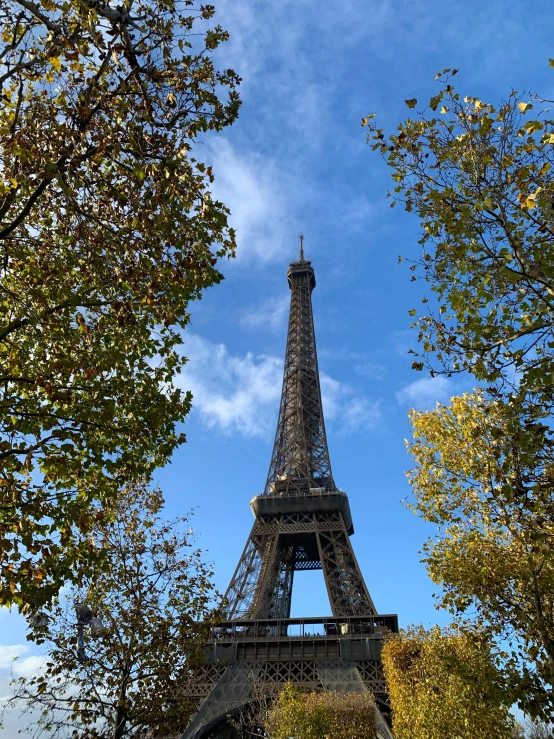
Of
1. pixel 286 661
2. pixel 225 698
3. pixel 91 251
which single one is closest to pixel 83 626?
pixel 91 251

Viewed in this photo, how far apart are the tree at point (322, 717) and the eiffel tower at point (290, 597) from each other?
2.63 meters

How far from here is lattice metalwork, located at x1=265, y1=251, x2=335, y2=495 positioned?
54906 millimetres

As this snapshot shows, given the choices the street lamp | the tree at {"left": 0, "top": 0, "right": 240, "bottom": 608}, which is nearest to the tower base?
the street lamp

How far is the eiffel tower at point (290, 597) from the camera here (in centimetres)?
3547

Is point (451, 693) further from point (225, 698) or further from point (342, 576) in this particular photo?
point (342, 576)

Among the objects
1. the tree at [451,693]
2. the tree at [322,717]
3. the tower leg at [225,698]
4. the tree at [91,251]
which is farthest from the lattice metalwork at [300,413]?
the tree at [91,251]

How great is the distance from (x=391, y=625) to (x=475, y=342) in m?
37.1

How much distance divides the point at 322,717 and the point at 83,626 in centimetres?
1714

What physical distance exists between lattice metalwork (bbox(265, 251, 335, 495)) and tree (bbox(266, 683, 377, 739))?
2343cm

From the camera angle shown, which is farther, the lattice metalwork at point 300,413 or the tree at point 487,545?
the lattice metalwork at point 300,413

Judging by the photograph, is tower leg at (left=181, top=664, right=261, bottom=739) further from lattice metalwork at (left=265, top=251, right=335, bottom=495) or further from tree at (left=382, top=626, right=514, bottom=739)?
lattice metalwork at (left=265, top=251, right=335, bottom=495)

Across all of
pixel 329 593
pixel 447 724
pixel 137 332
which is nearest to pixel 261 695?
pixel 329 593

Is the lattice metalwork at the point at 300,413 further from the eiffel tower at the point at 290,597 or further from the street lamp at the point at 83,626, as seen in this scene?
the street lamp at the point at 83,626

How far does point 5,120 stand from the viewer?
8680 mm
